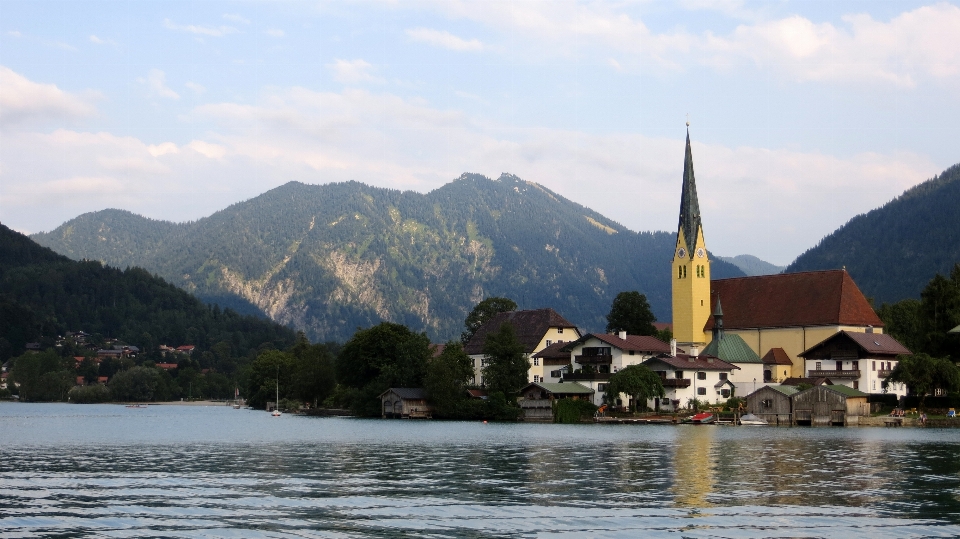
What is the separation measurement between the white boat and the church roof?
1803 cm

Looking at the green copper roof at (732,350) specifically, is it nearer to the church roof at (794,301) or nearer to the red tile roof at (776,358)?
the red tile roof at (776,358)

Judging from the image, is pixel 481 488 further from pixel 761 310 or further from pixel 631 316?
pixel 631 316

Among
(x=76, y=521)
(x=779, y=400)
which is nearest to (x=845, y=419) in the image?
(x=779, y=400)

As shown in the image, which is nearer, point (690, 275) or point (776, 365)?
point (776, 365)

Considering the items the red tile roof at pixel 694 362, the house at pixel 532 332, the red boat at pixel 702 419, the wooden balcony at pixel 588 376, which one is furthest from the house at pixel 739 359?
the house at pixel 532 332

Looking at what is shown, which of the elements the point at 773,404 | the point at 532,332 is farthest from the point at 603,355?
the point at 532,332

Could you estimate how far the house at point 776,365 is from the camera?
98.1m

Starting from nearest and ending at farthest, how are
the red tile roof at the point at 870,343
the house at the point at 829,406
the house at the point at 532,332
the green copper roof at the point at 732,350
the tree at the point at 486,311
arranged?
1. the house at the point at 829,406
2. the red tile roof at the point at 870,343
3. the green copper roof at the point at 732,350
4. the house at the point at 532,332
5. the tree at the point at 486,311

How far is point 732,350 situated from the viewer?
320ft

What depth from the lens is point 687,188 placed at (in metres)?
113

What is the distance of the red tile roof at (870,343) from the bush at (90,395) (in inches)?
4849

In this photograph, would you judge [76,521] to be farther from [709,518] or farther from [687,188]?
[687,188]

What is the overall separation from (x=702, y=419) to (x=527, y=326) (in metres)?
34.4

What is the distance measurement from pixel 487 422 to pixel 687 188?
38.4m
